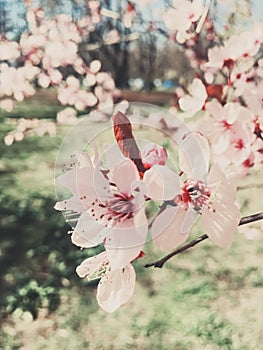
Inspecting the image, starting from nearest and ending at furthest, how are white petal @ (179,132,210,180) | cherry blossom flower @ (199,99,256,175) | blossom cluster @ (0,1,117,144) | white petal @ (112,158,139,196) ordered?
white petal @ (112,158,139,196)
white petal @ (179,132,210,180)
cherry blossom flower @ (199,99,256,175)
blossom cluster @ (0,1,117,144)

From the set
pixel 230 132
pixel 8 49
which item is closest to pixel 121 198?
pixel 230 132

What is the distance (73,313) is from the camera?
1508 millimetres

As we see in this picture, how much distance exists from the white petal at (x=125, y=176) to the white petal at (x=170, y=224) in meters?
0.08

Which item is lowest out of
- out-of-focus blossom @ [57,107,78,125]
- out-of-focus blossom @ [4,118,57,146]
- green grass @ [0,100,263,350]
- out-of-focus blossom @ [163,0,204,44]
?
green grass @ [0,100,263,350]

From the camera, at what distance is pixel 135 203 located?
99 cm

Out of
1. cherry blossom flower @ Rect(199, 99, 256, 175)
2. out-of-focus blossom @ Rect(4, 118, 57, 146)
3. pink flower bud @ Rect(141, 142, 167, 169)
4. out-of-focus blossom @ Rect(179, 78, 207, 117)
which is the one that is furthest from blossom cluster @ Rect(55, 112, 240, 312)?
out-of-focus blossom @ Rect(4, 118, 57, 146)

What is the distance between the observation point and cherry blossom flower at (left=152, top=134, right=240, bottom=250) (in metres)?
1.03

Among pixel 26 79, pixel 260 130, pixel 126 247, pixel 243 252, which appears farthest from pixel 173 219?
pixel 26 79

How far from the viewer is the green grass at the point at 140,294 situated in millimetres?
1465

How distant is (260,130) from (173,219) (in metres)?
0.30

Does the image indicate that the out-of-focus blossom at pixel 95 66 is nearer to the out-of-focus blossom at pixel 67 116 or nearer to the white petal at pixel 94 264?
the out-of-focus blossom at pixel 67 116

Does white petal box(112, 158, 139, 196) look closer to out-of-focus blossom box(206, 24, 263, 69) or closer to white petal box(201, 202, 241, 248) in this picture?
white petal box(201, 202, 241, 248)

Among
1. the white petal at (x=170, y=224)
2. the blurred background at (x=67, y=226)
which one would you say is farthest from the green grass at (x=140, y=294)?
the white petal at (x=170, y=224)

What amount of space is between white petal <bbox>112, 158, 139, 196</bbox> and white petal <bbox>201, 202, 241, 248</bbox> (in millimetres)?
146
